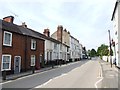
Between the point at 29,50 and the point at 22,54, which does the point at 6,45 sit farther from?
the point at 29,50

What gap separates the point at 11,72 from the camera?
2522cm

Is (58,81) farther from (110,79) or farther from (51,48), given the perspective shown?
(51,48)

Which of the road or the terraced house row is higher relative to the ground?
the terraced house row

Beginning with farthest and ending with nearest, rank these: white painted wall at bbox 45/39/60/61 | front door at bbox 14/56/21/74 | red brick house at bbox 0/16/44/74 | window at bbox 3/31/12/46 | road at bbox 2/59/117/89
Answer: white painted wall at bbox 45/39/60/61 → front door at bbox 14/56/21/74 → window at bbox 3/31/12/46 → red brick house at bbox 0/16/44/74 → road at bbox 2/59/117/89

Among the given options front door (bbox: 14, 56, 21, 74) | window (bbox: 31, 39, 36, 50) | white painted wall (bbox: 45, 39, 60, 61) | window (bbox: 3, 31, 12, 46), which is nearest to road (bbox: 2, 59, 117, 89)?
front door (bbox: 14, 56, 21, 74)

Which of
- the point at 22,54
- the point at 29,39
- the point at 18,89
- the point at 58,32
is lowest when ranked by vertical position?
the point at 18,89

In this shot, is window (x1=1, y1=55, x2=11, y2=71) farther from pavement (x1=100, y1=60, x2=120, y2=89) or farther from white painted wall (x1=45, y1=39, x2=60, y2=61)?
white painted wall (x1=45, y1=39, x2=60, y2=61)

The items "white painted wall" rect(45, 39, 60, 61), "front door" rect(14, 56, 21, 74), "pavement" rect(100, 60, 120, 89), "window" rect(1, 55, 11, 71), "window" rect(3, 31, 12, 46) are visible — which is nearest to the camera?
"pavement" rect(100, 60, 120, 89)

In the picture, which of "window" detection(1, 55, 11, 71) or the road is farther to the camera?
"window" detection(1, 55, 11, 71)

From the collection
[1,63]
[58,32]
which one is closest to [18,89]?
[1,63]

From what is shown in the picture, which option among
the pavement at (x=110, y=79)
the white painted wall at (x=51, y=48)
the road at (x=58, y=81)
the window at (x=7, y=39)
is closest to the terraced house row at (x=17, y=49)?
the window at (x=7, y=39)

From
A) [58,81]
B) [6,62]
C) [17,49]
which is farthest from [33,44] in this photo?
[58,81]

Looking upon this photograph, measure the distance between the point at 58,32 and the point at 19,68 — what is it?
163ft

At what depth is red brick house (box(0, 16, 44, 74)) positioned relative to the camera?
24.2 metres
